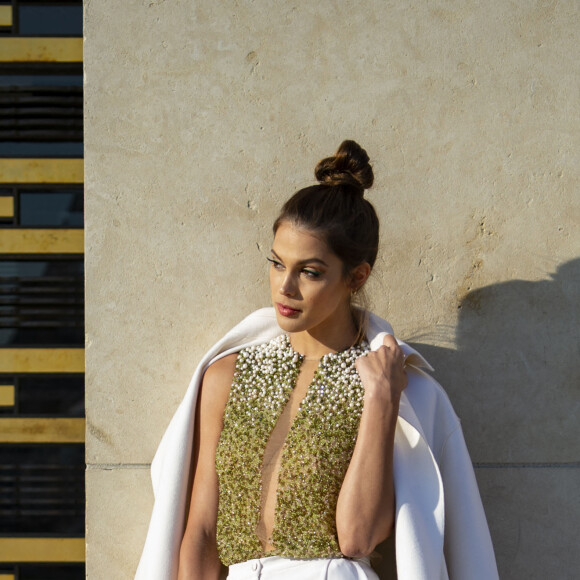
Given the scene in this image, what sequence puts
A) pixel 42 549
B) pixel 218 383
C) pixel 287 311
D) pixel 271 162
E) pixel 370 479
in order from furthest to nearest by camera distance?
1. pixel 42 549
2. pixel 271 162
3. pixel 218 383
4. pixel 287 311
5. pixel 370 479

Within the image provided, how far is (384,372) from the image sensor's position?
77.4 inches

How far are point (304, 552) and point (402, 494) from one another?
0.98 ft

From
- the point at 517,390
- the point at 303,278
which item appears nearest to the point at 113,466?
the point at 303,278

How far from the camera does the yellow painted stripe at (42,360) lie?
269 cm

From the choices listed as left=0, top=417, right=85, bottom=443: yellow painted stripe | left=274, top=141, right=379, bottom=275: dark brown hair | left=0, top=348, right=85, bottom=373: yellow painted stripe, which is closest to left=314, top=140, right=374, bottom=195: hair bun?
left=274, top=141, right=379, bottom=275: dark brown hair

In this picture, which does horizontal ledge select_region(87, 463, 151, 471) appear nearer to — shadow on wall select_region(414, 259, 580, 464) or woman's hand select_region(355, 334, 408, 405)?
woman's hand select_region(355, 334, 408, 405)

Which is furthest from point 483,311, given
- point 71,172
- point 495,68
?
point 71,172

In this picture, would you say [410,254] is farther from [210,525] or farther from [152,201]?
[210,525]

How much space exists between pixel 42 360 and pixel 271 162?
1097mm

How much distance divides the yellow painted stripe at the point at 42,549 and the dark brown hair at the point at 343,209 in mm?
1440

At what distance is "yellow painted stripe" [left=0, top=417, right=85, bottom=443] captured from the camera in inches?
106

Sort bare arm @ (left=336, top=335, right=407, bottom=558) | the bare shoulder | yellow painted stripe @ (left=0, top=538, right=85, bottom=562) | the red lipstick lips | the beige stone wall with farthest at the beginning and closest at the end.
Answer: yellow painted stripe @ (left=0, top=538, right=85, bottom=562) → the beige stone wall → the bare shoulder → the red lipstick lips → bare arm @ (left=336, top=335, right=407, bottom=558)

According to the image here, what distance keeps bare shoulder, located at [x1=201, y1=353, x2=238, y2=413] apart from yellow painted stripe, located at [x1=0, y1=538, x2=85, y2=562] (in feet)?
3.06

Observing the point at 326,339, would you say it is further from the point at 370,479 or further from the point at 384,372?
the point at 370,479
